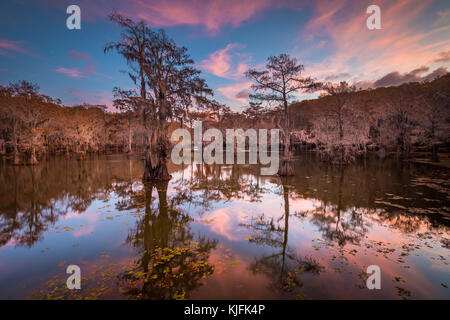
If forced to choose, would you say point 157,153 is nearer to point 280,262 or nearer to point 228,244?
point 228,244

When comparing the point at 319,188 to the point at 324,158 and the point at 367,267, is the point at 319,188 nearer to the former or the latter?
the point at 367,267

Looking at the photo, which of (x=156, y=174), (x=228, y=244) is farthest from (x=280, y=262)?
(x=156, y=174)

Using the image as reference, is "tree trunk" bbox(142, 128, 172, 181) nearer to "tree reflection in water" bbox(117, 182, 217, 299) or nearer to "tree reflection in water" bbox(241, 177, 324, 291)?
"tree reflection in water" bbox(117, 182, 217, 299)

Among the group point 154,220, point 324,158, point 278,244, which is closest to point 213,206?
point 154,220

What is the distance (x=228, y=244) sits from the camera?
6.78 metres

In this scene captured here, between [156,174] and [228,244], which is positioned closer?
[228,244]

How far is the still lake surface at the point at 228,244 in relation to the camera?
4430 millimetres

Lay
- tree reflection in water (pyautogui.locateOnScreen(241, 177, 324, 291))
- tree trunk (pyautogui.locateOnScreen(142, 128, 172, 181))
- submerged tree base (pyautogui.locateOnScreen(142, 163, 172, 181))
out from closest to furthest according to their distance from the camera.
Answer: tree reflection in water (pyautogui.locateOnScreen(241, 177, 324, 291)) < tree trunk (pyautogui.locateOnScreen(142, 128, 172, 181)) < submerged tree base (pyautogui.locateOnScreen(142, 163, 172, 181))

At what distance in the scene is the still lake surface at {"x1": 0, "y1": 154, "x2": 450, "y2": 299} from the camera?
4.43 metres

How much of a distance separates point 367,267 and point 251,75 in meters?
18.5

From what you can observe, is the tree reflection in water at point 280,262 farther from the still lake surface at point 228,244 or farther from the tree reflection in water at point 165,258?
the tree reflection in water at point 165,258

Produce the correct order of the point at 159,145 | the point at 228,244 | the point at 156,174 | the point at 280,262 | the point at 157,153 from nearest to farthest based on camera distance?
the point at 280,262 < the point at 228,244 < the point at 159,145 < the point at 157,153 < the point at 156,174

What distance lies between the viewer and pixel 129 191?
1425cm

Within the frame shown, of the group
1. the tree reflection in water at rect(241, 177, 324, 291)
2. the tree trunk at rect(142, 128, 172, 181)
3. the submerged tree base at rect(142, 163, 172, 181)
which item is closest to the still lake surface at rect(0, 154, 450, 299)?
the tree reflection in water at rect(241, 177, 324, 291)
